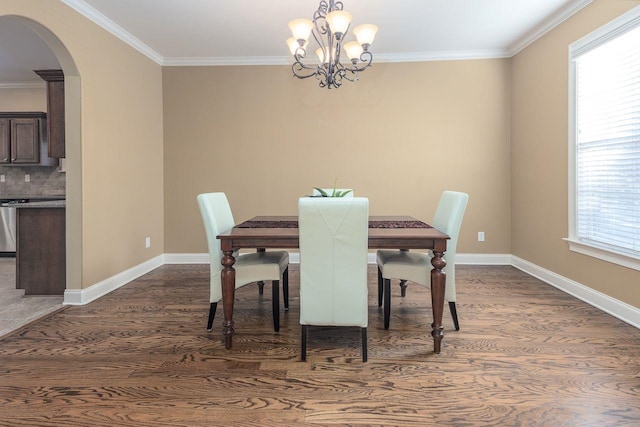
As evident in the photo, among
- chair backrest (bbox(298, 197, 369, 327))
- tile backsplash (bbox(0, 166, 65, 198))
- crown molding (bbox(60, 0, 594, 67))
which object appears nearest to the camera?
chair backrest (bbox(298, 197, 369, 327))

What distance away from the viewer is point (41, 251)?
129 inches

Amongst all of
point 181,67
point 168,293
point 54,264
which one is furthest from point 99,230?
point 181,67

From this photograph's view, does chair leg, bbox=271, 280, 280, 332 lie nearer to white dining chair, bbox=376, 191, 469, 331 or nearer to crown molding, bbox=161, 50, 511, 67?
white dining chair, bbox=376, 191, 469, 331

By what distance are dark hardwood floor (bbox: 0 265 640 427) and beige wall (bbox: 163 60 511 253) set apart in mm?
1835

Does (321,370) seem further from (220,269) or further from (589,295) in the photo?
(589,295)

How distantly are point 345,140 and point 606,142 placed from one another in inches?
103

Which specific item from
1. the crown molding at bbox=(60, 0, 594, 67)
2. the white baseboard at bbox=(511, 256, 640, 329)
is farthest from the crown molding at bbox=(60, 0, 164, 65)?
the white baseboard at bbox=(511, 256, 640, 329)

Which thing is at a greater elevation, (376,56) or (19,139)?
(376,56)

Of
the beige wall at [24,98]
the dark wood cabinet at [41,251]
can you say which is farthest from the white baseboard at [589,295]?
the beige wall at [24,98]

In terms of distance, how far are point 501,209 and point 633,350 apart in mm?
2549

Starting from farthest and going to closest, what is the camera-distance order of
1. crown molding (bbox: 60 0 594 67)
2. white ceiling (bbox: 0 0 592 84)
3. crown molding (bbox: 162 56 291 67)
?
crown molding (bbox: 162 56 291 67)
crown molding (bbox: 60 0 594 67)
white ceiling (bbox: 0 0 592 84)

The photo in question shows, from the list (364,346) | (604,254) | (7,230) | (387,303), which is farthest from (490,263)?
(7,230)

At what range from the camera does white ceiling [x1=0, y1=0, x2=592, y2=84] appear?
10.5 ft

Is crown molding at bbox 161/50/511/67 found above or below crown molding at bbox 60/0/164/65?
above
